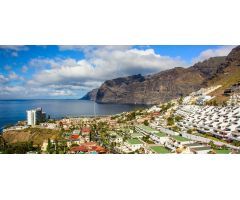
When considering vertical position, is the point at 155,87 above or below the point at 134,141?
above

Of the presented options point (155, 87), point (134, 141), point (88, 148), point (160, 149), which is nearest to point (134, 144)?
point (134, 141)

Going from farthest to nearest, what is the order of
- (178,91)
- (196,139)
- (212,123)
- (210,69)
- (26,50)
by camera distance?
(178,91) < (210,69) < (212,123) < (26,50) < (196,139)

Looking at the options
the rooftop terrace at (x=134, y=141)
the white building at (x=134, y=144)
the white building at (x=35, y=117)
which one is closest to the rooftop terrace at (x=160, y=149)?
the white building at (x=134, y=144)

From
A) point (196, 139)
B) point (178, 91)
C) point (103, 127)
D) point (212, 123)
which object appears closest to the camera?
point (196, 139)

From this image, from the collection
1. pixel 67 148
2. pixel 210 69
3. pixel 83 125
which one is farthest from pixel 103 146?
pixel 210 69

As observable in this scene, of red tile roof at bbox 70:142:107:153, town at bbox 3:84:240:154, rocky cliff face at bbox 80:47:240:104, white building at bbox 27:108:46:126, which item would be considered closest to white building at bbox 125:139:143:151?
town at bbox 3:84:240:154

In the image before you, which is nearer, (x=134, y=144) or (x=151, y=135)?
(x=134, y=144)

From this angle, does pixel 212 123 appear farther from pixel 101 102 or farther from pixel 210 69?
pixel 101 102

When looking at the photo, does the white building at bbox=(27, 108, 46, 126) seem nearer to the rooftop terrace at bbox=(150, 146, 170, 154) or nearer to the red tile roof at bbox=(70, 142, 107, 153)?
the red tile roof at bbox=(70, 142, 107, 153)

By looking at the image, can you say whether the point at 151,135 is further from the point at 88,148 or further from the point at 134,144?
the point at 88,148

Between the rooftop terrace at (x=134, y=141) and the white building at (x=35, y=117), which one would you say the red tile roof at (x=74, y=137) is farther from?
the white building at (x=35, y=117)
